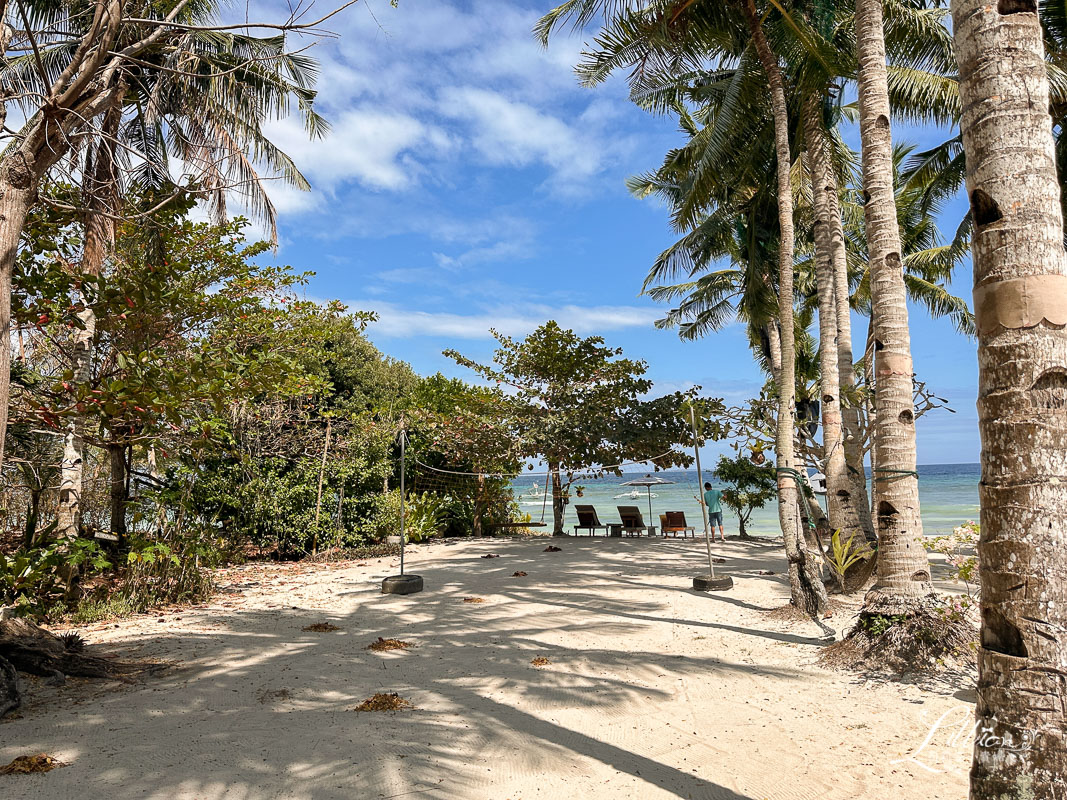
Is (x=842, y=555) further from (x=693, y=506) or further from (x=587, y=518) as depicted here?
(x=693, y=506)

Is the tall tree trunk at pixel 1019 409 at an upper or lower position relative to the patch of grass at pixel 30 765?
upper

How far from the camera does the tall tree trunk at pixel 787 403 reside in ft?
23.3

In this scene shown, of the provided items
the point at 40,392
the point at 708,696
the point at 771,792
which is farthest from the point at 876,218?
the point at 40,392

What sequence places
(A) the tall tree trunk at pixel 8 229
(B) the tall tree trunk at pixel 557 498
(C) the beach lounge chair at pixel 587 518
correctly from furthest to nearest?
(C) the beach lounge chair at pixel 587 518
(B) the tall tree trunk at pixel 557 498
(A) the tall tree trunk at pixel 8 229

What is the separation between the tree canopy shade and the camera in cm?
1664

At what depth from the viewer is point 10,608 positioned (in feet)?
17.9

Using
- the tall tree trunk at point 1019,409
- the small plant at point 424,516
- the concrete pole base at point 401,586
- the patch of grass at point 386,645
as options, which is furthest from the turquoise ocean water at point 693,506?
the tall tree trunk at point 1019,409

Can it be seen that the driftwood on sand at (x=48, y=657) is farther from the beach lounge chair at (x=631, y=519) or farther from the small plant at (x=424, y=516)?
the beach lounge chair at (x=631, y=519)

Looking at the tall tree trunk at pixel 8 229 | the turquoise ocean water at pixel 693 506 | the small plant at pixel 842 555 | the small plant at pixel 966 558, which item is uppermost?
the tall tree trunk at pixel 8 229

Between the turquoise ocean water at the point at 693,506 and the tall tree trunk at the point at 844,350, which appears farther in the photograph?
the turquoise ocean water at the point at 693,506

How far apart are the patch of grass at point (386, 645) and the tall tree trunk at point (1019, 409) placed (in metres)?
5.18

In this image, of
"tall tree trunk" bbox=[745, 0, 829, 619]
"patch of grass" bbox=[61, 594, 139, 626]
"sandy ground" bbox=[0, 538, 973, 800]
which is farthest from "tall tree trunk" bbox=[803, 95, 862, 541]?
"patch of grass" bbox=[61, 594, 139, 626]

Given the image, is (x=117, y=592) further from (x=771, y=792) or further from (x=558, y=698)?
(x=771, y=792)

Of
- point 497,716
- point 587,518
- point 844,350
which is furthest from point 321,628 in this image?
point 587,518
